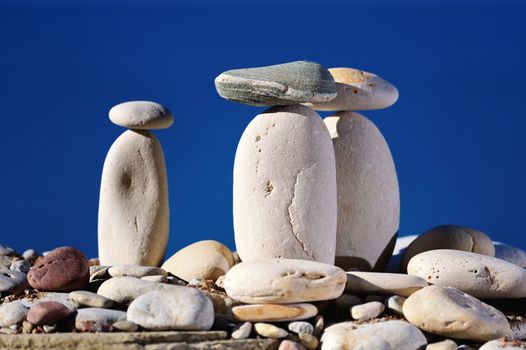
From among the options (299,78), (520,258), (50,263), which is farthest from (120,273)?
(520,258)

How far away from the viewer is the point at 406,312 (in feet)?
16.0

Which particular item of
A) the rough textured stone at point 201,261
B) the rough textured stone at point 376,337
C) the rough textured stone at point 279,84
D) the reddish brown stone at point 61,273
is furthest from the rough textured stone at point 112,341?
the rough textured stone at point 279,84

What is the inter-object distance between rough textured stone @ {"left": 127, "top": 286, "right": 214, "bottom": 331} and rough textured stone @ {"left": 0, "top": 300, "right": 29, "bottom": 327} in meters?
0.65

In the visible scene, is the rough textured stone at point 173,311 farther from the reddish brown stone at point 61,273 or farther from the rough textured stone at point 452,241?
the rough textured stone at point 452,241

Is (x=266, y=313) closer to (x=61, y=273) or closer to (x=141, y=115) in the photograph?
(x=61, y=273)

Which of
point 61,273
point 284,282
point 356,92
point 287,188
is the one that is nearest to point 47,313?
point 61,273

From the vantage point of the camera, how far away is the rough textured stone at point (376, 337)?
15.0ft

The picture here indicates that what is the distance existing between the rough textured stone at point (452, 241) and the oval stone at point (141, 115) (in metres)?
2.22

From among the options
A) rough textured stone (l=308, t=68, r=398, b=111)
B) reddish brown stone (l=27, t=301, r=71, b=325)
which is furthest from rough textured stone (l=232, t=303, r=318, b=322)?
rough textured stone (l=308, t=68, r=398, b=111)

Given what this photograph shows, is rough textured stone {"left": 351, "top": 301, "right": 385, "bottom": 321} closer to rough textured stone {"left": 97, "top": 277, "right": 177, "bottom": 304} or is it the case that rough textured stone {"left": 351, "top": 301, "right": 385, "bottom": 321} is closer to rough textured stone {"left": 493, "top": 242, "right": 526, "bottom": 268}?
rough textured stone {"left": 97, "top": 277, "right": 177, "bottom": 304}

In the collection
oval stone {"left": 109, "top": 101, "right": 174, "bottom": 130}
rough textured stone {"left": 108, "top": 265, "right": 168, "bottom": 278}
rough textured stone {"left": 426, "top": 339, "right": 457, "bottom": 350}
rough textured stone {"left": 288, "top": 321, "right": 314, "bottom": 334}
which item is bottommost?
rough textured stone {"left": 426, "top": 339, "right": 457, "bottom": 350}

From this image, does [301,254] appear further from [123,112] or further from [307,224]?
[123,112]

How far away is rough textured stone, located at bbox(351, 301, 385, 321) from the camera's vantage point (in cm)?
491

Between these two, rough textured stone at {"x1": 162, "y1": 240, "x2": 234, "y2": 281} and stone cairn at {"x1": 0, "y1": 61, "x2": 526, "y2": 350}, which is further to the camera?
rough textured stone at {"x1": 162, "y1": 240, "x2": 234, "y2": 281}
